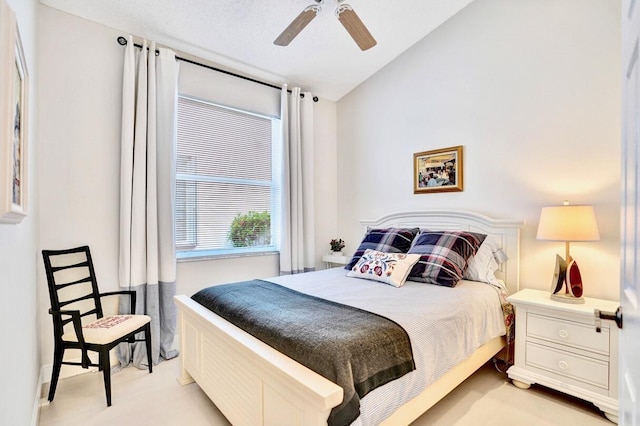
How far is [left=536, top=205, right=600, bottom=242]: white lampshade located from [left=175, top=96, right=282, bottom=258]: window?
2575mm

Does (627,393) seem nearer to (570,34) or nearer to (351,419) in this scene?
(351,419)

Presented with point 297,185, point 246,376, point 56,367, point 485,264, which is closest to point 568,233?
point 485,264

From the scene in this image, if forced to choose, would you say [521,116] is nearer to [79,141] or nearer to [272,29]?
[272,29]

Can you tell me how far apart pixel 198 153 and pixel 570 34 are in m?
3.27

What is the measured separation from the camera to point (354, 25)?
2.26 metres

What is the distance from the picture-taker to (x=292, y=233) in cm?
365

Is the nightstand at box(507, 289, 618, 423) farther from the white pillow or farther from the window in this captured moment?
the window

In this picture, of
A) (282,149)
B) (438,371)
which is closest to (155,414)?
(438,371)

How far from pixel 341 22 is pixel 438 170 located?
1700mm

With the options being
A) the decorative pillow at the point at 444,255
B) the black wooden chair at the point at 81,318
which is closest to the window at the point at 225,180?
the black wooden chair at the point at 81,318

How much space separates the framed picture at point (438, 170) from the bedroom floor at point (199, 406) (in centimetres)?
169

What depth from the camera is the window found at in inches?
123

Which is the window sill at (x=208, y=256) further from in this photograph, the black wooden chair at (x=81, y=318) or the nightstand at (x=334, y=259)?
the nightstand at (x=334, y=259)

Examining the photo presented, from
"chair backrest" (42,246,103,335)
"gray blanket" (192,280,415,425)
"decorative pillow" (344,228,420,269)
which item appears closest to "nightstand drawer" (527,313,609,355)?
"decorative pillow" (344,228,420,269)
